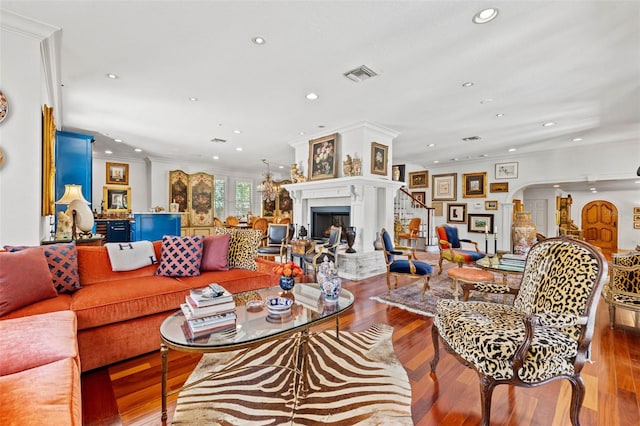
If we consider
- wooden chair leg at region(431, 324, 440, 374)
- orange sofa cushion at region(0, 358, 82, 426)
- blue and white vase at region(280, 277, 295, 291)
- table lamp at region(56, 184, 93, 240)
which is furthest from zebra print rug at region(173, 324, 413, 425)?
table lamp at region(56, 184, 93, 240)

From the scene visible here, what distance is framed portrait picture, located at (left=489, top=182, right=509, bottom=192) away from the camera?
24.8 feet

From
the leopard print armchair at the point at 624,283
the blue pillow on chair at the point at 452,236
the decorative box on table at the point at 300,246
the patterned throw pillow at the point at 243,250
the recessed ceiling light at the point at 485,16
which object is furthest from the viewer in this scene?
the blue pillow on chair at the point at 452,236

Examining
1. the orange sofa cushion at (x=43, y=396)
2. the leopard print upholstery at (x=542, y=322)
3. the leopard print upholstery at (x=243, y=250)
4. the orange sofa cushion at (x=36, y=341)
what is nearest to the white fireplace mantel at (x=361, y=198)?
the leopard print upholstery at (x=243, y=250)

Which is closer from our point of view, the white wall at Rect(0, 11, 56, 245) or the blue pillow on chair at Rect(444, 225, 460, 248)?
the white wall at Rect(0, 11, 56, 245)

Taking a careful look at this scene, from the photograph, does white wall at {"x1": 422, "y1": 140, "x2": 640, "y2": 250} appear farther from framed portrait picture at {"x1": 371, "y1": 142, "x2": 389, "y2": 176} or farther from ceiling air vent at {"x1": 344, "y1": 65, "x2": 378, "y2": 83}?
ceiling air vent at {"x1": 344, "y1": 65, "x2": 378, "y2": 83}

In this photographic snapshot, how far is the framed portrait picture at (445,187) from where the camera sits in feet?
28.3

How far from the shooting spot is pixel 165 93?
3928 mm

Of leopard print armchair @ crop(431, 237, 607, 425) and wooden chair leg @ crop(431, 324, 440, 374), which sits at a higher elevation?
leopard print armchair @ crop(431, 237, 607, 425)

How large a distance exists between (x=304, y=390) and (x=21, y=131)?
10.9ft

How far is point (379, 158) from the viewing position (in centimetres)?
551

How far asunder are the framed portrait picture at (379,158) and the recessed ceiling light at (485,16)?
9.88 feet

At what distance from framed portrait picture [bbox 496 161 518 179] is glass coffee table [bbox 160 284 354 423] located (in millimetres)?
7364

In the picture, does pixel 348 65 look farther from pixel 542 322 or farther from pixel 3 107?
pixel 3 107

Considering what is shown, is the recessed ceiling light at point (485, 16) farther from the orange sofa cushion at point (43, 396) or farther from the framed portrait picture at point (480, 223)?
the framed portrait picture at point (480, 223)
